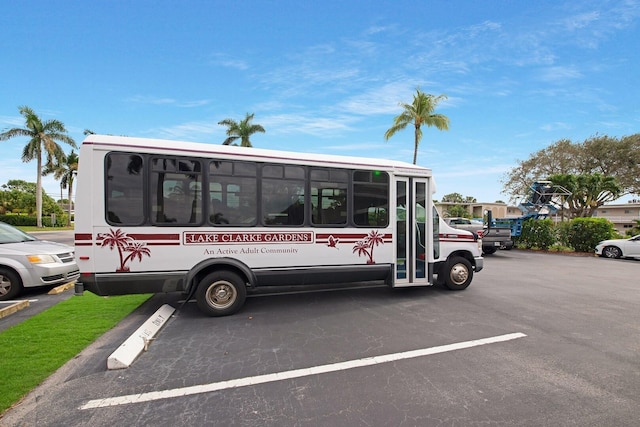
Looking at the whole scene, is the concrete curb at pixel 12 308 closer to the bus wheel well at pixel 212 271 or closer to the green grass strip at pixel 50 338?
the green grass strip at pixel 50 338

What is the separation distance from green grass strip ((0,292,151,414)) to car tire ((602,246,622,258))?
1845cm

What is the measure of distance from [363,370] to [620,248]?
53.7 feet

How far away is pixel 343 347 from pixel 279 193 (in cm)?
282

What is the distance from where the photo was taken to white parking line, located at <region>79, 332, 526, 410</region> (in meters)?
2.98

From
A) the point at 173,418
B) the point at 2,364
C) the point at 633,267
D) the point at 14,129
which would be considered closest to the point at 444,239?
the point at 173,418

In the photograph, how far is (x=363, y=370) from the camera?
3.55m

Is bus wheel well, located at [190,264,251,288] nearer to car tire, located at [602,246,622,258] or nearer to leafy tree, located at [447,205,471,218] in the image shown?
car tire, located at [602,246,622,258]

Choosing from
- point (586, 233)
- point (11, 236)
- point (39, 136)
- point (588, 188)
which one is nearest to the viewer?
point (11, 236)

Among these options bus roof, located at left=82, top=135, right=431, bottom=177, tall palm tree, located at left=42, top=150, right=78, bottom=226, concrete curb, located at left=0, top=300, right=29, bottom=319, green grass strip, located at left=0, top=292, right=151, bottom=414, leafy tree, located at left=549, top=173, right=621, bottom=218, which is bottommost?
green grass strip, located at left=0, top=292, right=151, bottom=414

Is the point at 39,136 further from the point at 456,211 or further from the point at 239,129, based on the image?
the point at 456,211

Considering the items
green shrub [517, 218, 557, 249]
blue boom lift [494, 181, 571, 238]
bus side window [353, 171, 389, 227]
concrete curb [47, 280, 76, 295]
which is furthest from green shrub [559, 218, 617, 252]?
concrete curb [47, 280, 76, 295]

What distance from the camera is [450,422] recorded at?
8.75ft

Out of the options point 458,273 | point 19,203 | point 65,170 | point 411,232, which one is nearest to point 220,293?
point 411,232

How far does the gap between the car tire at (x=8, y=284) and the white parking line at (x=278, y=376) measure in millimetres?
5376
